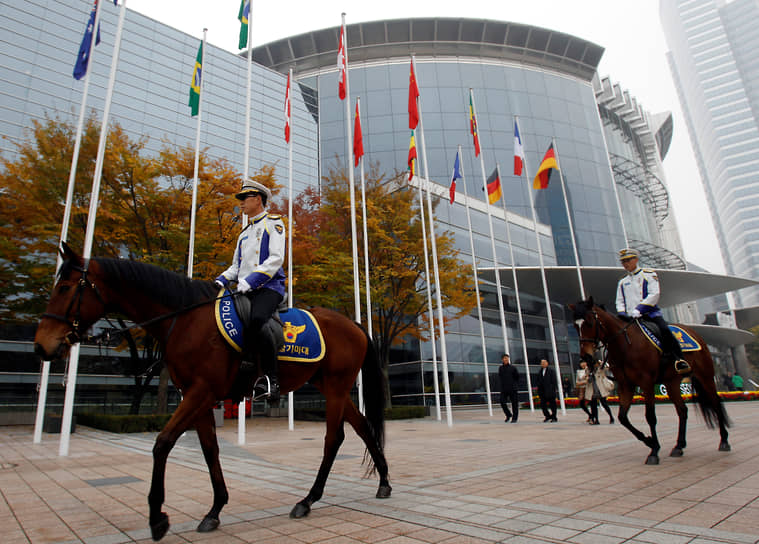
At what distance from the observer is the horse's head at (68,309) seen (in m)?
3.59

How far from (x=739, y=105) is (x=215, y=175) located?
179076 millimetres

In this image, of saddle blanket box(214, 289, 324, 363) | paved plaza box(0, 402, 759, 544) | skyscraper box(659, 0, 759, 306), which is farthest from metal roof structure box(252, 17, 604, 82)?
skyscraper box(659, 0, 759, 306)

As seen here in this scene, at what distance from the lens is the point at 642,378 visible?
7.10m

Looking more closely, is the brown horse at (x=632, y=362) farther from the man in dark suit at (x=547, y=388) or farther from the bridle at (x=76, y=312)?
the man in dark suit at (x=547, y=388)

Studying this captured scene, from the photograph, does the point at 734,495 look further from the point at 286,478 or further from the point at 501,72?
the point at 501,72

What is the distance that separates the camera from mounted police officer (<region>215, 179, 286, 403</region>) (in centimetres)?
427

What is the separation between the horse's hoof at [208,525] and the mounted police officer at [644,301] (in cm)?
701

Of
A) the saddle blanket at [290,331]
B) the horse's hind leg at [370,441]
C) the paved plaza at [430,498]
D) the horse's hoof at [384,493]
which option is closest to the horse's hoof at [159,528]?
the paved plaza at [430,498]

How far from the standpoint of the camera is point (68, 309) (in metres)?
3.71

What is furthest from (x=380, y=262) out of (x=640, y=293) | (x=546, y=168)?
(x=640, y=293)

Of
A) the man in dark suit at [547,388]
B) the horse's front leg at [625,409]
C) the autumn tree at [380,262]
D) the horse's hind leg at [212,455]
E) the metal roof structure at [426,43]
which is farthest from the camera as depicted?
the metal roof structure at [426,43]

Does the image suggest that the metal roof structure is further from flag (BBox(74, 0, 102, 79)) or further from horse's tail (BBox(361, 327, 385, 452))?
horse's tail (BBox(361, 327, 385, 452))

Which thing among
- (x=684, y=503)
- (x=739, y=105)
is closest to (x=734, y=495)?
(x=684, y=503)

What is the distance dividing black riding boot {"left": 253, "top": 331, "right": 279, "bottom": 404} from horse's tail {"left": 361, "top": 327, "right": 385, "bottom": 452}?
134 centimetres
